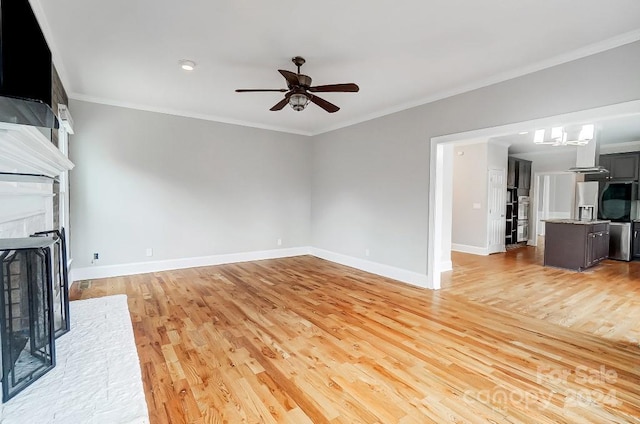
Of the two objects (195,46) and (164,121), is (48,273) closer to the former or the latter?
(195,46)

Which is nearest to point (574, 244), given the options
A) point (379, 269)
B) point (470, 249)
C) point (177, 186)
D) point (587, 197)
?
point (470, 249)

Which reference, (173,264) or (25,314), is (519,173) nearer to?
(173,264)

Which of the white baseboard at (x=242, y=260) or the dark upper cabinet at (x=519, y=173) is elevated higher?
the dark upper cabinet at (x=519, y=173)

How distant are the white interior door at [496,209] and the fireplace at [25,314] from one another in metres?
7.75

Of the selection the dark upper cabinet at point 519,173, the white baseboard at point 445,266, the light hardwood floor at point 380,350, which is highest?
the dark upper cabinet at point 519,173

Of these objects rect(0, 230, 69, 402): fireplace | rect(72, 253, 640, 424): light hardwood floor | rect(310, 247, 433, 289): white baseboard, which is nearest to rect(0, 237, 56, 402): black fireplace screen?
rect(0, 230, 69, 402): fireplace

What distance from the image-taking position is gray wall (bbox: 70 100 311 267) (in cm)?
463

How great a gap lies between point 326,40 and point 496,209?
21.1 ft

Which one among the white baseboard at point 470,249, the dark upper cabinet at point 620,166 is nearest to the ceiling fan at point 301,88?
the white baseboard at point 470,249

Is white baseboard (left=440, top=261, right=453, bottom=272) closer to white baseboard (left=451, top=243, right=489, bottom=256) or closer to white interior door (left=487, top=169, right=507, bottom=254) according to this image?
white baseboard (left=451, top=243, right=489, bottom=256)

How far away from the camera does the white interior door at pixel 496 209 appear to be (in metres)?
7.28

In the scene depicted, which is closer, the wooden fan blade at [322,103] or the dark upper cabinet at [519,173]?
the wooden fan blade at [322,103]

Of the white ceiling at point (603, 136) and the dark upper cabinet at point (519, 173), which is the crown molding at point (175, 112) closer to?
the white ceiling at point (603, 136)

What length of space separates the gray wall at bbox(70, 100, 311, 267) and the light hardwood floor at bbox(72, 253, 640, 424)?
31.6 inches
